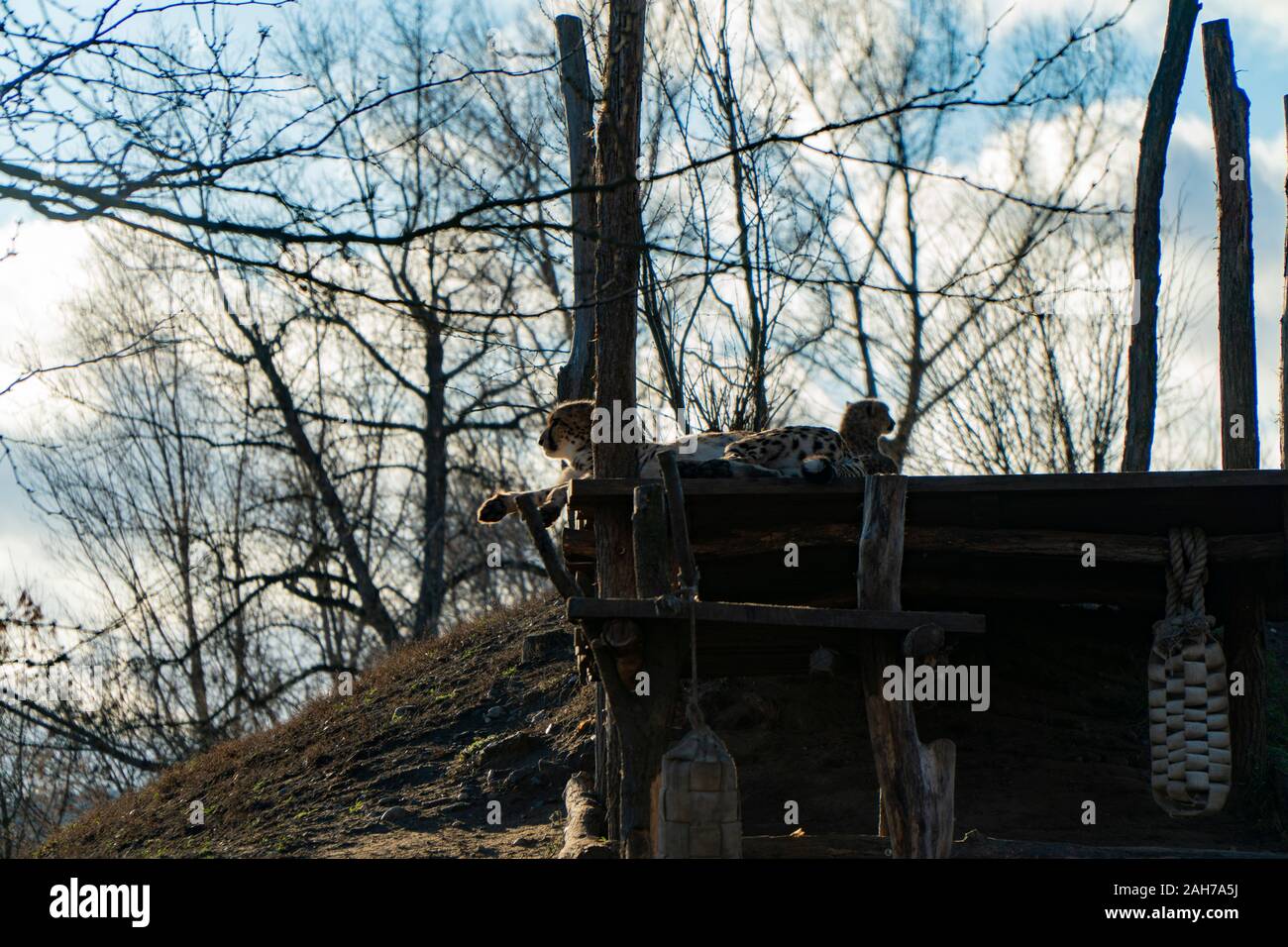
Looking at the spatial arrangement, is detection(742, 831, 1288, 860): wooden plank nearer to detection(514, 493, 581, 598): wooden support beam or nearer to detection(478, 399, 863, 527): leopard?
detection(514, 493, 581, 598): wooden support beam

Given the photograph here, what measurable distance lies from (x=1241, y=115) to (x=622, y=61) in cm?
878

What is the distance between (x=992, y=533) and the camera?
8.64 meters

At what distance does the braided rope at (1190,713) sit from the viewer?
8211mm

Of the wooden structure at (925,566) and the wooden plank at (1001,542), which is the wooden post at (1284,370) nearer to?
the wooden structure at (925,566)

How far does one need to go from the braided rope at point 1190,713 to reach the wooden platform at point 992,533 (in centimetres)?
58

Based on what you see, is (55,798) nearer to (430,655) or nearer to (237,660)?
(237,660)

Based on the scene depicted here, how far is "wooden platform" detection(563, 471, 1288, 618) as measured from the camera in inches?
307

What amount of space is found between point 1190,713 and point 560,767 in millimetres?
5794

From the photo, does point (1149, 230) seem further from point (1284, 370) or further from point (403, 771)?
point (403, 771)

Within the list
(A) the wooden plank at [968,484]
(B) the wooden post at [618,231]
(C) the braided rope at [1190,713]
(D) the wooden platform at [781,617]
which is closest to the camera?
(D) the wooden platform at [781,617]

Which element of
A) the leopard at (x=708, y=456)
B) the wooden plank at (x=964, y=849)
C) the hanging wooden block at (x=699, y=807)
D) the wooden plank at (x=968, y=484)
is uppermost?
the leopard at (x=708, y=456)

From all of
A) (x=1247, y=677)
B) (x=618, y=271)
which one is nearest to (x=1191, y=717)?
(x=1247, y=677)

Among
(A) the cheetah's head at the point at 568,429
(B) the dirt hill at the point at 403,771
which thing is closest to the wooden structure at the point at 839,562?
(A) the cheetah's head at the point at 568,429

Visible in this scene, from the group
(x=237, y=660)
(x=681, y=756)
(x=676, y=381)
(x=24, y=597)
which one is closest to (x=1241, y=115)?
(x=676, y=381)
